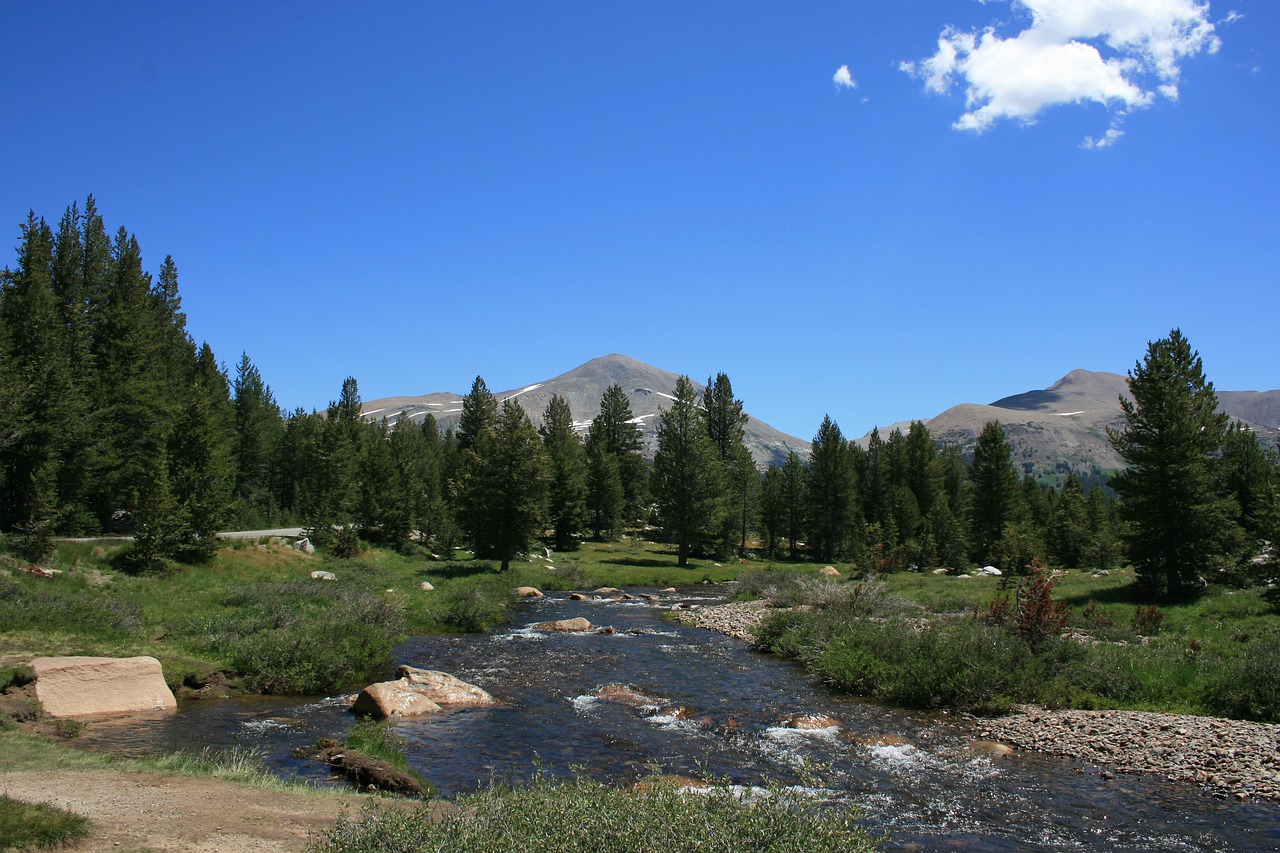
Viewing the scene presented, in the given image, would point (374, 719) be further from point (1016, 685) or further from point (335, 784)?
point (1016, 685)

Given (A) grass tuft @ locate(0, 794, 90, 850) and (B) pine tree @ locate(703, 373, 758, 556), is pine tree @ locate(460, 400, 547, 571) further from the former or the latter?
(A) grass tuft @ locate(0, 794, 90, 850)

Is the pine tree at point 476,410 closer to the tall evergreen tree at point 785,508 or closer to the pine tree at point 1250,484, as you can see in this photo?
the tall evergreen tree at point 785,508

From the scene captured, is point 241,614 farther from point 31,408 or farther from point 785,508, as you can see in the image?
point 785,508

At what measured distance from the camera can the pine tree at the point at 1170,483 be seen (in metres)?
31.2

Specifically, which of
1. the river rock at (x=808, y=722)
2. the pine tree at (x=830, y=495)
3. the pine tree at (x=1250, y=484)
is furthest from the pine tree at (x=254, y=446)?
the pine tree at (x=1250, y=484)

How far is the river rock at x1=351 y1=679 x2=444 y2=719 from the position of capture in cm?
1609

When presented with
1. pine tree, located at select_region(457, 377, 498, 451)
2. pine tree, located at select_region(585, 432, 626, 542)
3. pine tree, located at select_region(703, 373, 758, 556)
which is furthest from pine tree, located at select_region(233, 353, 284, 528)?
pine tree, located at select_region(703, 373, 758, 556)

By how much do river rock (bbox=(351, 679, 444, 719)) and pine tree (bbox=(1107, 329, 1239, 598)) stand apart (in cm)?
3144

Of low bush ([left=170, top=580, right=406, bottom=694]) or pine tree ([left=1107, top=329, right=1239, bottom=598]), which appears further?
pine tree ([left=1107, top=329, right=1239, bottom=598])

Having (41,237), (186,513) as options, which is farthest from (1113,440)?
(41,237)

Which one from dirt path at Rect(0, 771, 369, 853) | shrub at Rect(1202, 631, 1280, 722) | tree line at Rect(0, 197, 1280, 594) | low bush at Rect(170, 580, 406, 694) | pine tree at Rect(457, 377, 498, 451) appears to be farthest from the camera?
pine tree at Rect(457, 377, 498, 451)

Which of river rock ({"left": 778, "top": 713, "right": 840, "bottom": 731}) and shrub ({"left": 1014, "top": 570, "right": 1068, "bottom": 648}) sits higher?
shrub ({"left": 1014, "top": 570, "right": 1068, "bottom": 648})

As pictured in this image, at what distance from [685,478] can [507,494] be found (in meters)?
19.9

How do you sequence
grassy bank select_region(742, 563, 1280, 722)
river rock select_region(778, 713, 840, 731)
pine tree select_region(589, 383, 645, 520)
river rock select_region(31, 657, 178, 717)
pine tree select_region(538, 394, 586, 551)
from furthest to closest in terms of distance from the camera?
pine tree select_region(589, 383, 645, 520)
pine tree select_region(538, 394, 586, 551)
grassy bank select_region(742, 563, 1280, 722)
river rock select_region(778, 713, 840, 731)
river rock select_region(31, 657, 178, 717)
